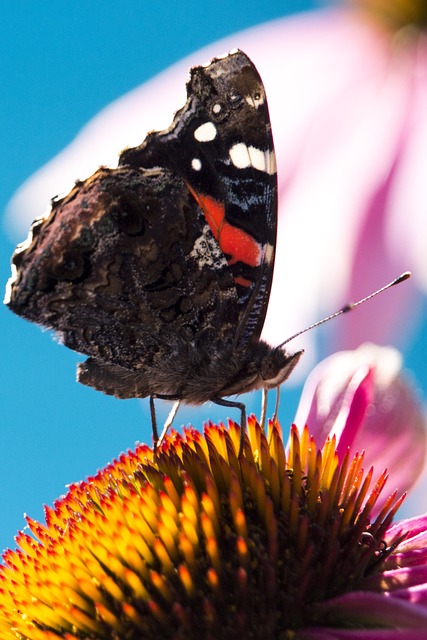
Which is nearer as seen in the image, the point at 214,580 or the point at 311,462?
the point at 214,580

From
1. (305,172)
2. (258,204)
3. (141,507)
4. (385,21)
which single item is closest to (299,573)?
(141,507)

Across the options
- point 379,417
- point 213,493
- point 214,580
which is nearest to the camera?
point 214,580

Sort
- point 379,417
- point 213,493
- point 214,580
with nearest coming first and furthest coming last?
1. point 214,580
2. point 213,493
3. point 379,417

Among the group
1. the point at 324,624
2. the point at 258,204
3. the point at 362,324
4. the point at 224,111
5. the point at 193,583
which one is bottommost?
the point at 324,624

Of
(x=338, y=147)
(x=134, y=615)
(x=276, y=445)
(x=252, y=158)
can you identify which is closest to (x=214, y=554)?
(x=134, y=615)

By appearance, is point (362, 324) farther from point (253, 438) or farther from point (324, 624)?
point (324, 624)

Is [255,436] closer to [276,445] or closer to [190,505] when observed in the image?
[276,445]

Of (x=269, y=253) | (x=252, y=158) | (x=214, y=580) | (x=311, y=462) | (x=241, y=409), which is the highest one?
(x=252, y=158)
